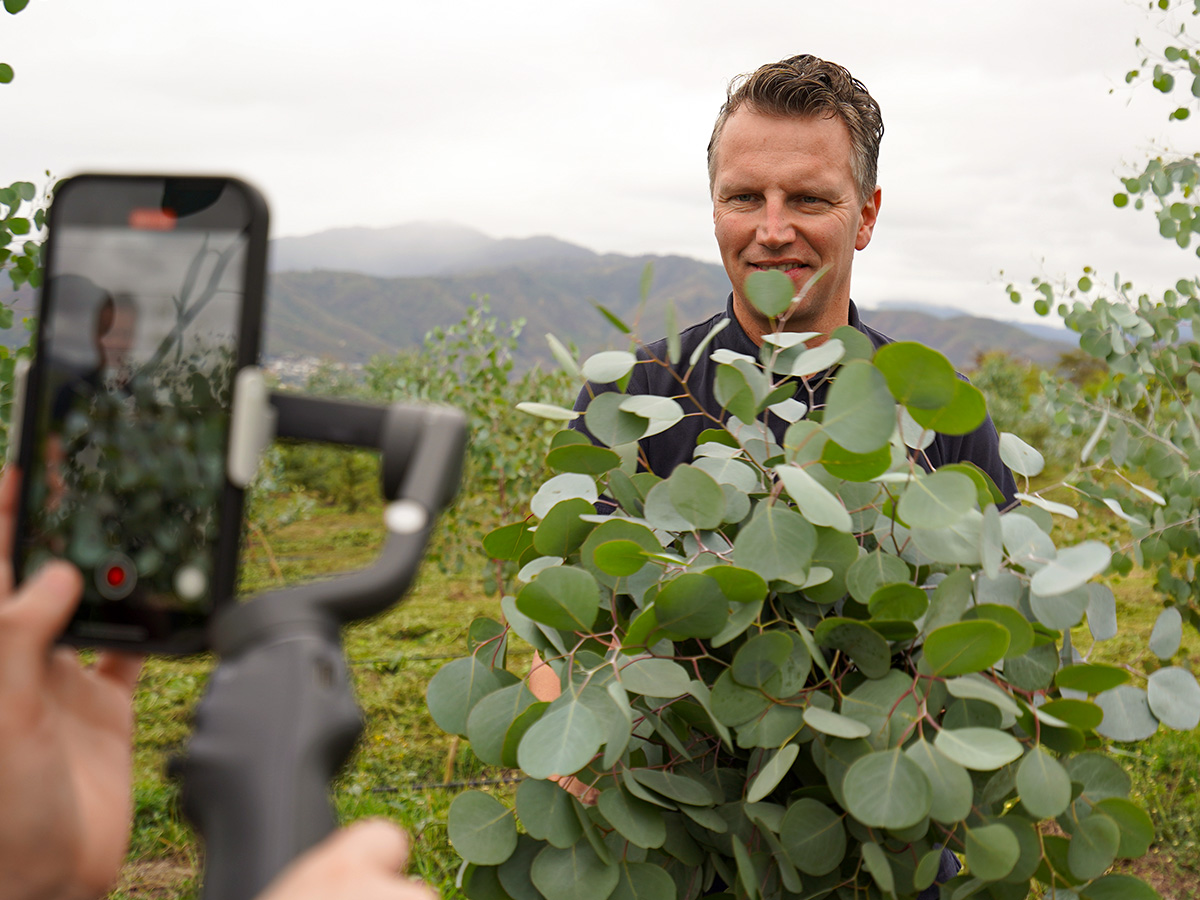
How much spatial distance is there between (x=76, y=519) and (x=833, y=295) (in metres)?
1.93

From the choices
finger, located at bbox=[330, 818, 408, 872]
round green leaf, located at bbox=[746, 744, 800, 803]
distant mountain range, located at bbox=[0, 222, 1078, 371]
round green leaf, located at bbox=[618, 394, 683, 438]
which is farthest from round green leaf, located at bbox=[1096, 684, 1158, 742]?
distant mountain range, located at bbox=[0, 222, 1078, 371]

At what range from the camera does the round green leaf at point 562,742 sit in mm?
797

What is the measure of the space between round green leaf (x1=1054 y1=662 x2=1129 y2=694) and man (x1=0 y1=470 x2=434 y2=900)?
30.2 inches

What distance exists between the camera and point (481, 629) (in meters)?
1.11

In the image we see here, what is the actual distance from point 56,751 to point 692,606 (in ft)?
1.83

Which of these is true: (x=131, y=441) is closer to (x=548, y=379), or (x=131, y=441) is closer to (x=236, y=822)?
(x=236, y=822)

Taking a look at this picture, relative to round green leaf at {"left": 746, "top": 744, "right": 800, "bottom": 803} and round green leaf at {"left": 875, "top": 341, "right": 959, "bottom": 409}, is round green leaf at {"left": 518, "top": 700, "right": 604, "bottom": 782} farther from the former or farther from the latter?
round green leaf at {"left": 875, "top": 341, "right": 959, "bottom": 409}

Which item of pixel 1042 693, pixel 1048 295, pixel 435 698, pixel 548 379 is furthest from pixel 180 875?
pixel 548 379

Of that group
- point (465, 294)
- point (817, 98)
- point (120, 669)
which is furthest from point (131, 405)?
point (465, 294)

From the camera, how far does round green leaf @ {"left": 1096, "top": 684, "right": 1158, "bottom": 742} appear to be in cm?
94

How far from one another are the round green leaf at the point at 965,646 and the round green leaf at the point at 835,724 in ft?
0.32

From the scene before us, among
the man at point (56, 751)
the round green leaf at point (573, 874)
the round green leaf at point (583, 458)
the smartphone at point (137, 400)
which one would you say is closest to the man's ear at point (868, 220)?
the round green leaf at point (583, 458)

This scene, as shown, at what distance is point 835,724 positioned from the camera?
84cm

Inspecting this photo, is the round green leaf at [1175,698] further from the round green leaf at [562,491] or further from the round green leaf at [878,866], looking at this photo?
the round green leaf at [562,491]
